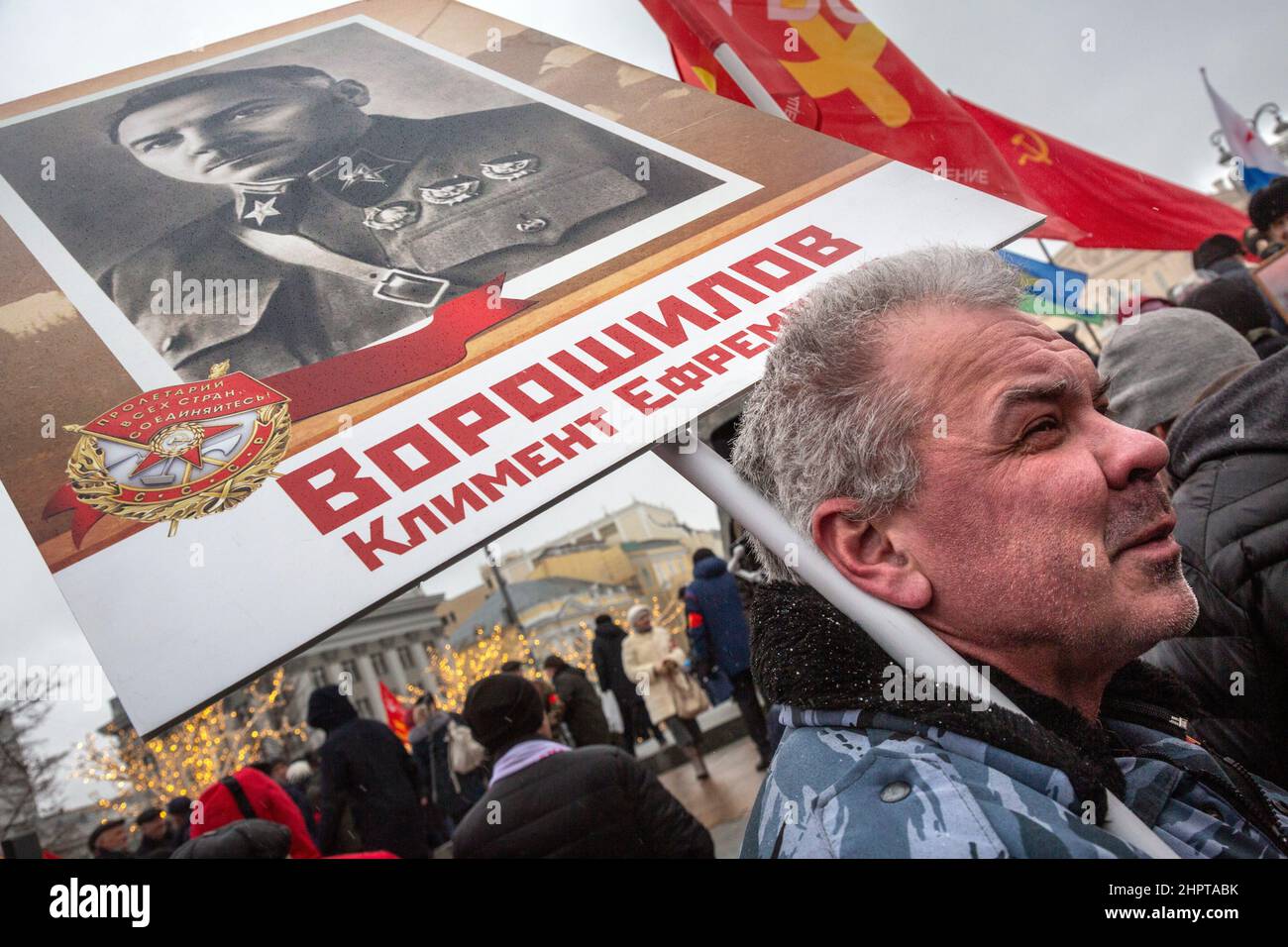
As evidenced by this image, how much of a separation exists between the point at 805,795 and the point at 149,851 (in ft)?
27.3

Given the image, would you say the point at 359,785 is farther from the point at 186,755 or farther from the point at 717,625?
the point at 186,755

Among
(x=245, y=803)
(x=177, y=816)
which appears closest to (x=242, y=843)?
(x=245, y=803)

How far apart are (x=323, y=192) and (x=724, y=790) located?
6909mm

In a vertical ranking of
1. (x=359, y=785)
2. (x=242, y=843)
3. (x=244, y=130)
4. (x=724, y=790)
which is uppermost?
(x=244, y=130)

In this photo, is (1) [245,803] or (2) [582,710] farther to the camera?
(2) [582,710]

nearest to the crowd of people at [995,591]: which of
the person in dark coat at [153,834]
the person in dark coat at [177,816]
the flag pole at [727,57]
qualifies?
the flag pole at [727,57]

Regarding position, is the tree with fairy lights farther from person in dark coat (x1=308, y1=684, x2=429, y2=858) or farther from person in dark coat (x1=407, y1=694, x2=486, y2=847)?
person in dark coat (x1=308, y1=684, x2=429, y2=858)

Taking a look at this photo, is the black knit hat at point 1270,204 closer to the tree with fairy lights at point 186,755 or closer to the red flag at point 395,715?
the red flag at point 395,715

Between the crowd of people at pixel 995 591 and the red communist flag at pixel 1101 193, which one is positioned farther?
the red communist flag at pixel 1101 193

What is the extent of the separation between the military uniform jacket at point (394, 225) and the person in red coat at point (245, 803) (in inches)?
123

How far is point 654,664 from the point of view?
26.5 feet

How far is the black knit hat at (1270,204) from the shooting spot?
4773 mm
